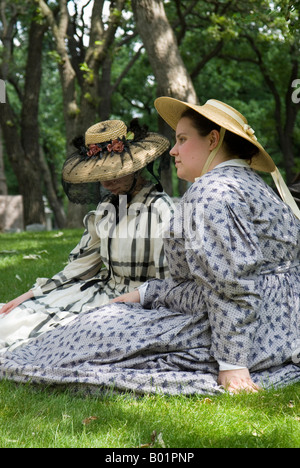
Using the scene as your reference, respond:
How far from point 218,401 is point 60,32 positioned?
12.5 m

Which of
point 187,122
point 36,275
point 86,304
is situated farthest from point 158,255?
point 36,275

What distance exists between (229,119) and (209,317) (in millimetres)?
1103

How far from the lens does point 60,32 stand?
46.3 ft

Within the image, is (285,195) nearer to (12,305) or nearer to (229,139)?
(229,139)

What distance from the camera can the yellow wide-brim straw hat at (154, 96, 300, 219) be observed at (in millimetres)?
3408

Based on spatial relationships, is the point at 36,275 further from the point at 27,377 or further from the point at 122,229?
the point at 27,377

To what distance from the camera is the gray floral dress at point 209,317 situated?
10.3 feet

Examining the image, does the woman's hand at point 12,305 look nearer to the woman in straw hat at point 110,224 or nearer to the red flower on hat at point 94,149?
the woman in straw hat at point 110,224

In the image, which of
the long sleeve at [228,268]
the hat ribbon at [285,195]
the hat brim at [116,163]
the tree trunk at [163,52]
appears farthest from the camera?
the tree trunk at [163,52]

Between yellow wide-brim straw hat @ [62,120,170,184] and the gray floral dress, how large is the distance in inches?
40.1

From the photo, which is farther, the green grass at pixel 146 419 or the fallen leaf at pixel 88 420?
the fallen leaf at pixel 88 420

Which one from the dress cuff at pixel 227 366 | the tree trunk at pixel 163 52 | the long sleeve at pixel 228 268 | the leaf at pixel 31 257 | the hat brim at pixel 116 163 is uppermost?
the tree trunk at pixel 163 52

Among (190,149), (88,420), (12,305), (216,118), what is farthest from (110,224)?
(88,420)

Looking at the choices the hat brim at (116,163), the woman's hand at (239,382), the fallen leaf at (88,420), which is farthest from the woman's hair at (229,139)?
the fallen leaf at (88,420)
